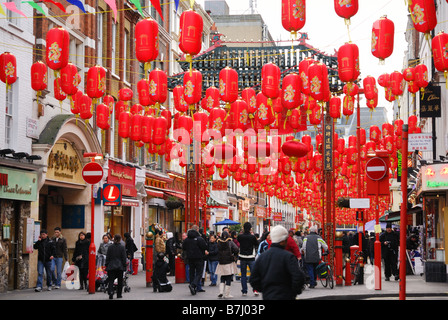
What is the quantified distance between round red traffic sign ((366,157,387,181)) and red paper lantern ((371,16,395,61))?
9.09ft

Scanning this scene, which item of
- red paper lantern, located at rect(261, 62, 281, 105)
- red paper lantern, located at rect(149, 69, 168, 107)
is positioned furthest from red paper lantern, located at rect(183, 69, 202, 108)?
red paper lantern, located at rect(261, 62, 281, 105)

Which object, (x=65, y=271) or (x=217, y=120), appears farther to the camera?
(x=217, y=120)

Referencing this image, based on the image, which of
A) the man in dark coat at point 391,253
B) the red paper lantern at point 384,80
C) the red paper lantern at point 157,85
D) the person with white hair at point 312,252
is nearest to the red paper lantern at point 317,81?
the red paper lantern at point 157,85

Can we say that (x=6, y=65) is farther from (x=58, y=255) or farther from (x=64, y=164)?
(x=64, y=164)

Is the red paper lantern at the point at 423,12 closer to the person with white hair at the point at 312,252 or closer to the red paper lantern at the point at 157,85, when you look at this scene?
the red paper lantern at the point at 157,85

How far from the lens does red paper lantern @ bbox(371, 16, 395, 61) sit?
1647 cm

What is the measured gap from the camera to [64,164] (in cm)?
2639

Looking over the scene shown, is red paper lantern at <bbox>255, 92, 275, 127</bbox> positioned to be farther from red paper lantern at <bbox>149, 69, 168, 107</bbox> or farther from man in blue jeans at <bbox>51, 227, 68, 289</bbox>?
man in blue jeans at <bbox>51, 227, 68, 289</bbox>

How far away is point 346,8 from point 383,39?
7.24 ft

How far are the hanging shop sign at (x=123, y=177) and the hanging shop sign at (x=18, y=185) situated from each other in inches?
332

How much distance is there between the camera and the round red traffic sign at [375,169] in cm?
1802

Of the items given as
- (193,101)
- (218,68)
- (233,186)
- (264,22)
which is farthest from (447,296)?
(264,22)

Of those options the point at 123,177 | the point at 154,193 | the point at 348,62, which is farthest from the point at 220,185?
the point at 348,62
